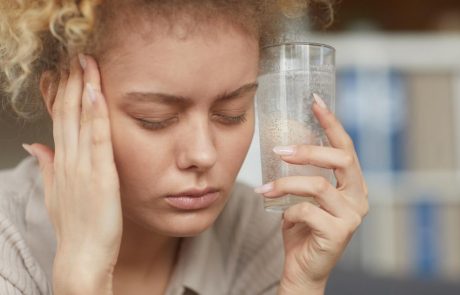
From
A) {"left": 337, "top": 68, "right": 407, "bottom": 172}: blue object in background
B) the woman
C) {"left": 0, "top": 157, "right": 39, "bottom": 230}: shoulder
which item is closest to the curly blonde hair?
the woman

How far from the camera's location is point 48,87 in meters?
1.20

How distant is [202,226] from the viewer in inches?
45.5

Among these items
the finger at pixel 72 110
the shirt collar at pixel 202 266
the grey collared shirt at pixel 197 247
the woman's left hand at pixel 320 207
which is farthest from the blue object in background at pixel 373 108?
the finger at pixel 72 110

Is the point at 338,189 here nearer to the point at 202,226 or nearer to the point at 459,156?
the point at 202,226

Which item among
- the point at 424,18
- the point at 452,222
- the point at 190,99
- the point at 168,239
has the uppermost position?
the point at 424,18

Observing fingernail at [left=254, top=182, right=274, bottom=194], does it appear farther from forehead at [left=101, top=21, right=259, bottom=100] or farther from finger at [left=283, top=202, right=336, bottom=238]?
forehead at [left=101, top=21, right=259, bottom=100]

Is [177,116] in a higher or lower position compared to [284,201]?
higher

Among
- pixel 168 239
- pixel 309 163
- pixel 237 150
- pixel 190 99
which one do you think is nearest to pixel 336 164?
pixel 309 163

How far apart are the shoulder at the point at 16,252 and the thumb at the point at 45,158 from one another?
0.13 metres

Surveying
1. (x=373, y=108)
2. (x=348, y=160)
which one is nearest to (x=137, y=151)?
(x=348, y=160)

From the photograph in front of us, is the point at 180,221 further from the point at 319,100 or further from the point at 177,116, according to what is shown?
the point at 319,100

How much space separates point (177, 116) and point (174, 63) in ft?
0.26

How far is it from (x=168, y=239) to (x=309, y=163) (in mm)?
389

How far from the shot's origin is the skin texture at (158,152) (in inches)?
42.1
